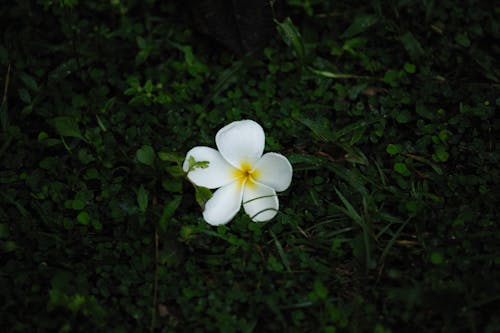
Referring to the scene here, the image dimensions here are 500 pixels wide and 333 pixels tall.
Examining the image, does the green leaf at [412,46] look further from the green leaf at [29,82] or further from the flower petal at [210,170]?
the green leaf at [29,82]

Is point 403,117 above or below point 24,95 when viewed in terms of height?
below

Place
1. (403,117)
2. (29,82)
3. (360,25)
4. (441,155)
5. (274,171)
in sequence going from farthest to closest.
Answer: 1. (360,25)
2. (29,82)
3. (403,117)
4. (441,155)
5. (274,171)

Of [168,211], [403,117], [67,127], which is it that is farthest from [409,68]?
[67,127]

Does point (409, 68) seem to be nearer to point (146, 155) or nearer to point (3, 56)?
point (146, 155)

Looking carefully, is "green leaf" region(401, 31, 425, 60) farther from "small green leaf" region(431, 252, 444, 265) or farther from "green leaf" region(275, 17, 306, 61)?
"small green leaf" region(431, 252, 444, 265)

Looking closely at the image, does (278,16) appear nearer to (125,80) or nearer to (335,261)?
(125,80)

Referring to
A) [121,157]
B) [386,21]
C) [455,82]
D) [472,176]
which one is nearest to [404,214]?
[472,176]
